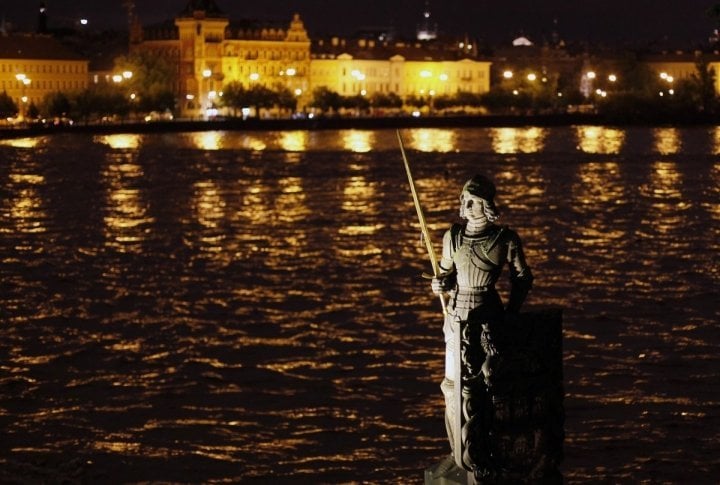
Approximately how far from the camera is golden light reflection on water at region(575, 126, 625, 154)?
44594 mm

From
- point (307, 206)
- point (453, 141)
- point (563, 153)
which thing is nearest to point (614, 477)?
point (307, 206)


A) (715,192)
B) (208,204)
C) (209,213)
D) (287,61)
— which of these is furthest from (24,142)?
(287,61)

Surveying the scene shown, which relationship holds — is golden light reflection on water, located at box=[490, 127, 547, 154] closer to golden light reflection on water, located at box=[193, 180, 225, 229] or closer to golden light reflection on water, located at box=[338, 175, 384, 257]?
golden light reflection on water, located at box=[338, 175, 384, 257]

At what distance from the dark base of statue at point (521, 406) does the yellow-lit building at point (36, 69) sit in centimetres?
6908

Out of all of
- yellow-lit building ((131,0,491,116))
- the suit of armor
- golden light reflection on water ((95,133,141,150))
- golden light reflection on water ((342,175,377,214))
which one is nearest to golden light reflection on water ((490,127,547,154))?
golden light reflection on water ((95,133,141,150))

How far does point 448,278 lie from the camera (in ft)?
15.5

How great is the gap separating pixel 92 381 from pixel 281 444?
192cm

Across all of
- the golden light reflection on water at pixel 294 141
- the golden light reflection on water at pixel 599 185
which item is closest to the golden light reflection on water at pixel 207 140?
the golden light reflection on water at pixel 294 141

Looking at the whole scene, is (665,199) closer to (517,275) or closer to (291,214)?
(291,214)

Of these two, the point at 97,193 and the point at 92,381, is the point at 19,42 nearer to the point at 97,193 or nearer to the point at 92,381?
the point at 97,193

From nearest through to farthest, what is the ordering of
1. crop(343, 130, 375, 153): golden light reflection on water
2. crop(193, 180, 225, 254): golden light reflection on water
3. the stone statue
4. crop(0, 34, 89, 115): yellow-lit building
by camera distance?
the stone statue, crop(193, 180, 225, 254): golden light reflection on water, crop(343, 130, 375, 153): golden light reflection on water, crop(0, 34, 89, 115): yellow-lit building

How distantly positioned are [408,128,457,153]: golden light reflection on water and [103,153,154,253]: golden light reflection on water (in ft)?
40.3

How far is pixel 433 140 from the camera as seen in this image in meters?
54.0

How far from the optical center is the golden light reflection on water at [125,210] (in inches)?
751
